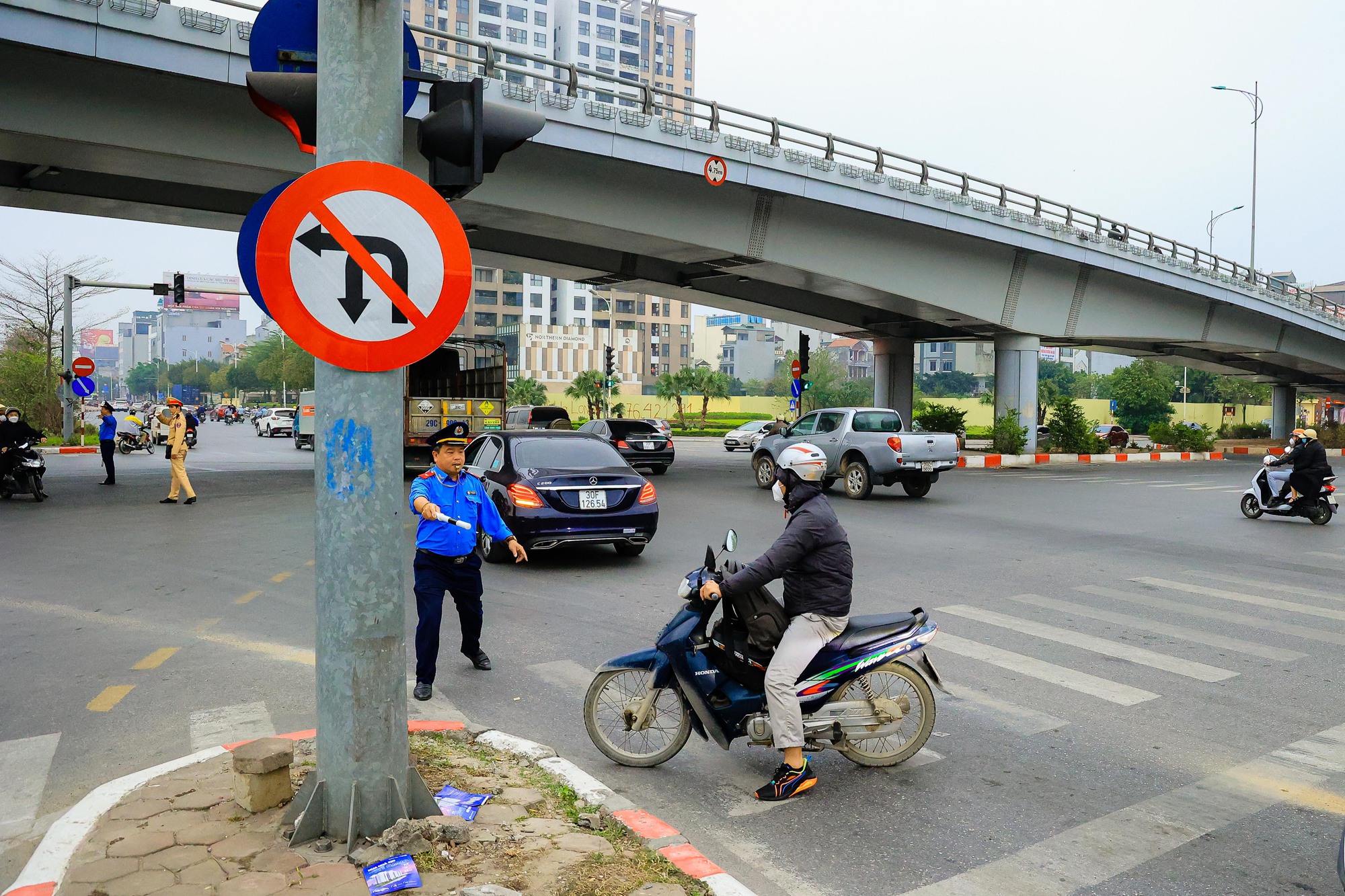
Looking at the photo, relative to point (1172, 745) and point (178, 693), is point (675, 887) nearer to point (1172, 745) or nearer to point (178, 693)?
point (1172, 745)

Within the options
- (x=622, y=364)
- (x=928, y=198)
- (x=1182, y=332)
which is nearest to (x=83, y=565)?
(x=928, y=198)

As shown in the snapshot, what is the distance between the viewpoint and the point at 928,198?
87.3 ft

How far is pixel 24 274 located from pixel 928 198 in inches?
1426

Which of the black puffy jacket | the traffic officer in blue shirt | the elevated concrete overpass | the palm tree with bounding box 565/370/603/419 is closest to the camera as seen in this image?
the black puffy jacket

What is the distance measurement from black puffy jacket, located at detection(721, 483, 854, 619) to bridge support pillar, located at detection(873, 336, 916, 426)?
3507 cm

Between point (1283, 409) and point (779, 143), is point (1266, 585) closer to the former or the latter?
point (779, 143)

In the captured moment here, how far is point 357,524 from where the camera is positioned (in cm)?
359

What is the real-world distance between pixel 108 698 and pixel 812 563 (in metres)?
4.45

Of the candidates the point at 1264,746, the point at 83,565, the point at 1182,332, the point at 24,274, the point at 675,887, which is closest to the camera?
the point at 675,887

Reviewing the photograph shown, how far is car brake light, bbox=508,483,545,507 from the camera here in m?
11.0

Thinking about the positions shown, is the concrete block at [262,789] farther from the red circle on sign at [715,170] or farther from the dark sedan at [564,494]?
the red circle on sign at [715,170]

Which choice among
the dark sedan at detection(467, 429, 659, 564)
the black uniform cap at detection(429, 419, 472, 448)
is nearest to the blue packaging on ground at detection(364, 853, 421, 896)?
the black uniform cap at detection(429, 419, 472, 448)

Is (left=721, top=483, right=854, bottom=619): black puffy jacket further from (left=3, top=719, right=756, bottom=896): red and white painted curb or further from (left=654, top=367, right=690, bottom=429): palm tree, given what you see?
(left=654, top=367, right=690, bottom=429): palm tree

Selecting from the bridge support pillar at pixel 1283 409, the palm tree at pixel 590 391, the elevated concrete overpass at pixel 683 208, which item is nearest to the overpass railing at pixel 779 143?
the elevated concrete overpass at pixel 683 208
